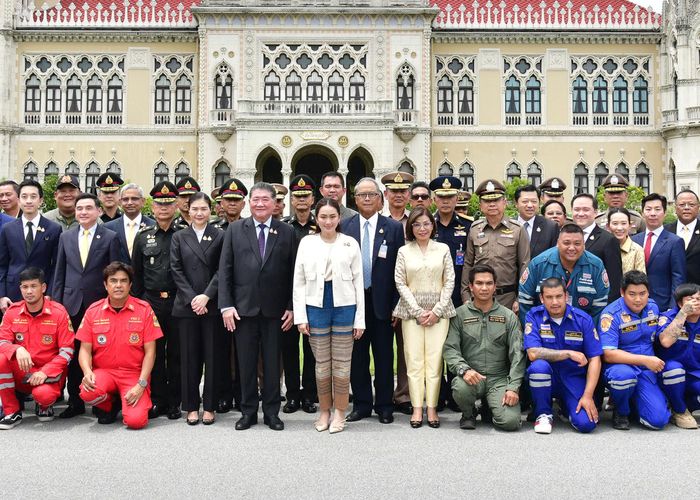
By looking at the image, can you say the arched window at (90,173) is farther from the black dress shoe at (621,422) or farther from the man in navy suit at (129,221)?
the black dress shoe at (621,422)

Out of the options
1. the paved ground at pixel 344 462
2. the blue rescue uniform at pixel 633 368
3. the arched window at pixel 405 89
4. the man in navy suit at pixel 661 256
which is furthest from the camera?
the arched window at pixel 405 89

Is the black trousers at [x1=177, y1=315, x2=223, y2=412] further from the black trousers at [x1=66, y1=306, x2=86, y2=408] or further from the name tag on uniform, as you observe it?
the name tag on uniform

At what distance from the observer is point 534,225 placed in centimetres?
841

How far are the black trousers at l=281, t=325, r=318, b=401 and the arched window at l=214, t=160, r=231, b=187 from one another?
962 inches

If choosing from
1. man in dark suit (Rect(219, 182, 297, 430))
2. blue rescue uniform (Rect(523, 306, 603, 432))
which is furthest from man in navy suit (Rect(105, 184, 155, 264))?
blue rescue uniform (Rect(523, 306, 603, 432))

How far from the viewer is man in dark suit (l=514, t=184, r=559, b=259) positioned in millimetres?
8297

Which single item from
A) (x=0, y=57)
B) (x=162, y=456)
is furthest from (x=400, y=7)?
(x=162, y=456)

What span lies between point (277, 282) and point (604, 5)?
33.1m

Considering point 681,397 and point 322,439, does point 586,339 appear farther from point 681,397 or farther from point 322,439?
point 322,439

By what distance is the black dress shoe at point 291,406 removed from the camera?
788 cm

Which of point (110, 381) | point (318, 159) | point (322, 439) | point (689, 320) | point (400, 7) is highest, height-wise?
point (400, 7)

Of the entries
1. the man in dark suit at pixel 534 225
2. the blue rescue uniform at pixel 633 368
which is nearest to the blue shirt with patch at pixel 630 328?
the blue rescue uniform at pixel 633 368

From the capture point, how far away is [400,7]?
31.4 meters

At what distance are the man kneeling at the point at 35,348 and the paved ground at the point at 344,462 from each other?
319 mm
